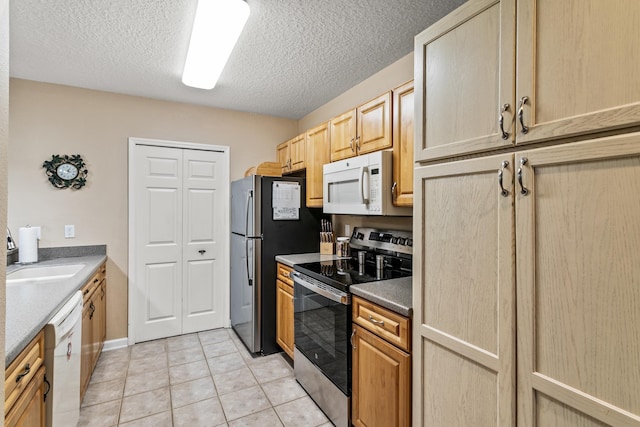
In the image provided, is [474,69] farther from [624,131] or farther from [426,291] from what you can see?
[426,291]

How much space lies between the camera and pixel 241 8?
1.71 m

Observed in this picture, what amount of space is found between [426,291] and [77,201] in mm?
3236

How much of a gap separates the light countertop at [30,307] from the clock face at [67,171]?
1164mm

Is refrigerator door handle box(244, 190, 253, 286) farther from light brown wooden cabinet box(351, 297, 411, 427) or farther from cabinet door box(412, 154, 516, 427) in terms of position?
cabinet door box(412, 154, 516, 427)

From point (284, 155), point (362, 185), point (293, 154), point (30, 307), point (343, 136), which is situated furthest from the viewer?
point (284, 155)

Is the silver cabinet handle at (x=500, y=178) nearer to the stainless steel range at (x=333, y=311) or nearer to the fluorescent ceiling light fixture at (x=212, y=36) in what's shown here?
the stainless steel range at (x=333, y=311)

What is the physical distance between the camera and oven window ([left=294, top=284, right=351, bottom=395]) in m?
1.85

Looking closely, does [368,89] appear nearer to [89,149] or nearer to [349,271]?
[349,271]

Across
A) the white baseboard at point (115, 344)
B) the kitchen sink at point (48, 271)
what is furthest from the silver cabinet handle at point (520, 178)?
the white baseboard at point (115, 344)

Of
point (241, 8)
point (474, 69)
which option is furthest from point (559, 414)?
point (241, 8)

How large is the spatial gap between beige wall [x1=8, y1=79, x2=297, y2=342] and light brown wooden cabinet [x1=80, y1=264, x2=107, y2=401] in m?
0.23

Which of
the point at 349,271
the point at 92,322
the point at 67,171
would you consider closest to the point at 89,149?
the point at 67,171

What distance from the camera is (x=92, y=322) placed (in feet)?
7.97

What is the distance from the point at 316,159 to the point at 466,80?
5.97 ft
